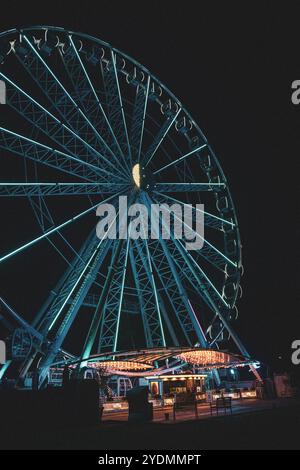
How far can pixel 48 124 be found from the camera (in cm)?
2264

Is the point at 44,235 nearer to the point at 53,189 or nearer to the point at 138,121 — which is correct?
the point at 53,189

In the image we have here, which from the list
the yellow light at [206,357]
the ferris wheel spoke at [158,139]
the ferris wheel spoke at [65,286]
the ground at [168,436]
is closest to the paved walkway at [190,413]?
the ground at [168,436]

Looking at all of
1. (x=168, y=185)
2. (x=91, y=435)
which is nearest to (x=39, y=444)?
(x=91, y=435)

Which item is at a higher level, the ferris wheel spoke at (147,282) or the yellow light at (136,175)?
the yellow light at (136,175)

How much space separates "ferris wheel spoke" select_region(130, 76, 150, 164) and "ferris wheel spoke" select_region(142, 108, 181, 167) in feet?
1.95

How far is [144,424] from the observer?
16312 millimetres

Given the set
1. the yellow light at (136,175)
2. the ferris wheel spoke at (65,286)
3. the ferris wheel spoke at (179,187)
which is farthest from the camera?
the ferris wheel spoke at (179,187)

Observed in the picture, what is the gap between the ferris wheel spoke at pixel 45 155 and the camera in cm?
2106

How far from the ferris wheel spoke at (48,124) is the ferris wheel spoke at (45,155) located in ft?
1.03

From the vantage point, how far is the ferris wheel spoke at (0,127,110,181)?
21062mm

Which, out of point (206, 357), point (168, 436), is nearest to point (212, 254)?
point (206, 357)

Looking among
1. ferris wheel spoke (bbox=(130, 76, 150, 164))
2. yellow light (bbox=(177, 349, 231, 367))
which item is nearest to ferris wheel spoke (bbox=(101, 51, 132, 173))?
ferris wheel spoke (bbox=(130, 76, 150, 164))

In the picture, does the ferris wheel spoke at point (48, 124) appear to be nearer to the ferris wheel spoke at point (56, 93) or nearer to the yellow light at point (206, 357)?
the ferris wheel spoke at point (56, 93)
